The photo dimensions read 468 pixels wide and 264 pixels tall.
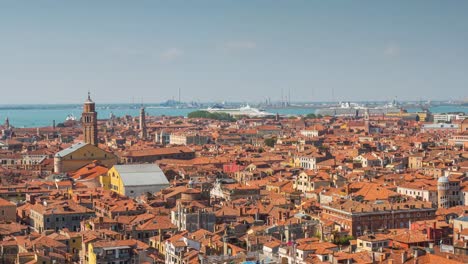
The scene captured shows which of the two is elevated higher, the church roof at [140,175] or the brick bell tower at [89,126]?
the brick bell tower at [89,126]

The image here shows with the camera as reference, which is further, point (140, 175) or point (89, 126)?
point (89, 126)

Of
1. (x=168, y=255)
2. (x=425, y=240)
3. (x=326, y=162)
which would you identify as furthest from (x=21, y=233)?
(x=326, y=162)

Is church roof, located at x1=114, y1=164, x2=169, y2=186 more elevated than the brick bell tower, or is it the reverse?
the brick bell tower

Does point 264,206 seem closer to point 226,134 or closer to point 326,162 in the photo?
point 326,162

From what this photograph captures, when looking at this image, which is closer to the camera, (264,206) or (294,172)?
(264,206)

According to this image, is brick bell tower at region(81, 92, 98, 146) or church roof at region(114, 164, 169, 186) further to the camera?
brick bell tower at region(81, 92, 98, 146)

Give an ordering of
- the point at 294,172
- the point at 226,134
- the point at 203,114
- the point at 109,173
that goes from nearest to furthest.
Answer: the point at 109,173 → the point at 294,172 → the point at 226,134 → the point at 203,114

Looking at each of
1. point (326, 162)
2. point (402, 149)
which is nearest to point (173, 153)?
point (326, 162)

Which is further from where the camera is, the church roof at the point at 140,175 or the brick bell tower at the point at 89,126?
the brick bell tower at the point at 89,126

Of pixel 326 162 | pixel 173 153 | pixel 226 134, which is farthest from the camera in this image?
pixel 226 134

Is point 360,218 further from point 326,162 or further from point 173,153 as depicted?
point 173,153
